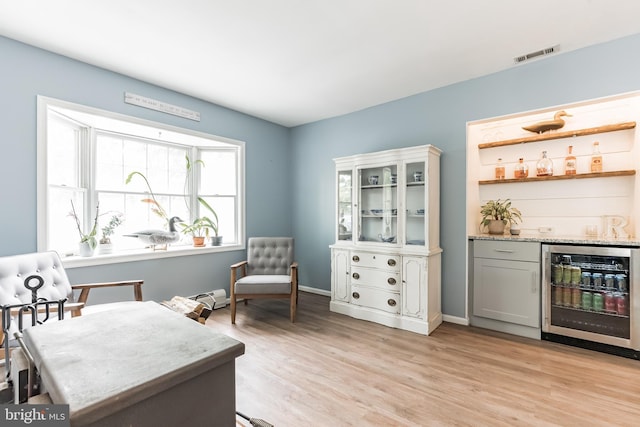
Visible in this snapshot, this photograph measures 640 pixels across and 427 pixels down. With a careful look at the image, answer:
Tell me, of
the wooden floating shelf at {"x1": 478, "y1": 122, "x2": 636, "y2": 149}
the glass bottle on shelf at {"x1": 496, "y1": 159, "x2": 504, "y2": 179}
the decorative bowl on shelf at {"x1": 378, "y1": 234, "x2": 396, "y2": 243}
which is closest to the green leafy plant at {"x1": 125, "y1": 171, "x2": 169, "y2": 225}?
the decorative bowl on shelf at {"x1": 378, "y1": 234, "x2": 396, "y2": 243}

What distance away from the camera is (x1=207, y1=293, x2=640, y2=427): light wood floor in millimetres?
1824

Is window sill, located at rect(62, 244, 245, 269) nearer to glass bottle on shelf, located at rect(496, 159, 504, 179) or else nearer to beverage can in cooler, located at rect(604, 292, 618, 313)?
glass bottle on shelf, located at rect(496, 159, 504, 179)

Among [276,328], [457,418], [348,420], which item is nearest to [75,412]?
[348,420]

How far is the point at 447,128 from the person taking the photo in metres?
3.40

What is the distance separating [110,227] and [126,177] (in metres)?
0.63

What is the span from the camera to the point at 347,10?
2.15 m

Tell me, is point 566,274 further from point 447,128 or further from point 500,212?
point 447,128

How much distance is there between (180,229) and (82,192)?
3.66ft

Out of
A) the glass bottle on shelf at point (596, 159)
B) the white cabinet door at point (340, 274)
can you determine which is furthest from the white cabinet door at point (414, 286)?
the glass bottle on shelf at point (596, 159)

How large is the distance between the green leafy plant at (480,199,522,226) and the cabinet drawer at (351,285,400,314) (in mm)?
1331

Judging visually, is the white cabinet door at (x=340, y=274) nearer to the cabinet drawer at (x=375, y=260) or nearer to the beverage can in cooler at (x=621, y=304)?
the cabinet drawer at (x=375, y=260)

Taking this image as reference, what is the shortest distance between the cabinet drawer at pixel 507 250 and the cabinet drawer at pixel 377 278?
35.3 inches

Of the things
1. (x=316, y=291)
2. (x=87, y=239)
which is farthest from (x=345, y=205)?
(x=87, y=239)

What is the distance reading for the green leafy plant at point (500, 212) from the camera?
3.29 metres
